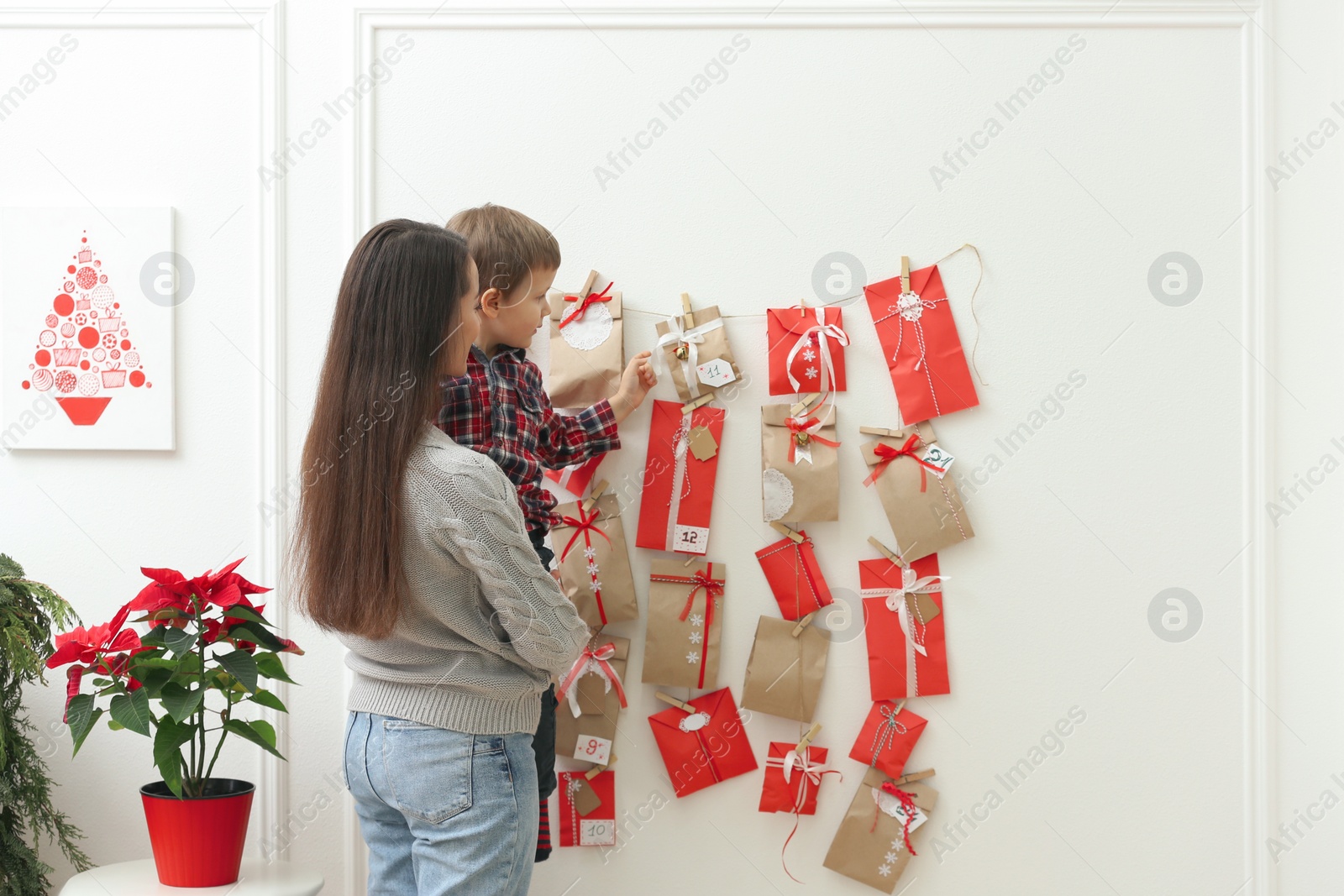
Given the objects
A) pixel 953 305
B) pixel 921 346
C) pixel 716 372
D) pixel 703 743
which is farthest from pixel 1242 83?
pixel 703 743

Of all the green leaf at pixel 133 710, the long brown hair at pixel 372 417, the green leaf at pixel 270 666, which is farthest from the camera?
the green leaf at pixel 270 666

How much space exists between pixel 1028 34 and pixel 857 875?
1.64 metres

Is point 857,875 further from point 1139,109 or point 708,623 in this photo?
point 1139,109

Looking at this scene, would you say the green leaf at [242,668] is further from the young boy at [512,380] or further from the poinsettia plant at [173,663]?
the young boy at [512,380]

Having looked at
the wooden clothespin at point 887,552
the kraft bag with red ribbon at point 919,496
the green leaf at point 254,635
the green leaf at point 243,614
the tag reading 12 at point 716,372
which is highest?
the tag reading 12 at point 716,372

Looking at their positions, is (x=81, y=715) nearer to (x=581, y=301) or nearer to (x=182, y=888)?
(x=182, y=888)

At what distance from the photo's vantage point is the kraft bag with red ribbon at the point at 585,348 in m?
1.73

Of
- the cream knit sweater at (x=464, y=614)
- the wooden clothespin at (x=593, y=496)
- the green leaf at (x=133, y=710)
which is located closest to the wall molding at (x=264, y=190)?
the green leaf at (x=133, y=710)

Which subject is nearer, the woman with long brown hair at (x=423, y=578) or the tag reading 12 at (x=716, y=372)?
the woman with long brown hair at (x=423, y=578)

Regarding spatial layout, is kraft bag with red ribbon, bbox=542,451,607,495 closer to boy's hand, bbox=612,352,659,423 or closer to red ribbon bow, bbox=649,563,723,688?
boy's hand, bbox=612,352,659,423

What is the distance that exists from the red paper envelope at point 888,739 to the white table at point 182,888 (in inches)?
38.5

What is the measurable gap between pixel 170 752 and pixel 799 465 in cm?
114

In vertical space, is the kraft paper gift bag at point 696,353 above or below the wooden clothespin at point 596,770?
above

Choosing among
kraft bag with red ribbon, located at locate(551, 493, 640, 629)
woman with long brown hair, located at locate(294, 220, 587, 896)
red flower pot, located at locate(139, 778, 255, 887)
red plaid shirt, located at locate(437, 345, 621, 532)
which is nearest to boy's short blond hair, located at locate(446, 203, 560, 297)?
red plaid shirt, located at locate(437, 345, 621, 532)
